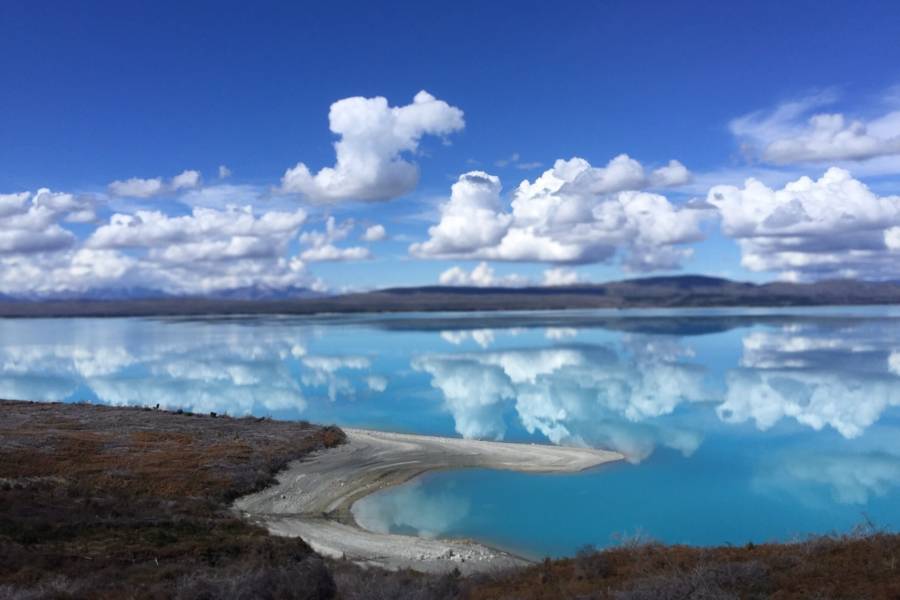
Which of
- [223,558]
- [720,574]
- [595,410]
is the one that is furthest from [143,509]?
[595,410]

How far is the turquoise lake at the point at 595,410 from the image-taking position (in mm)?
21688

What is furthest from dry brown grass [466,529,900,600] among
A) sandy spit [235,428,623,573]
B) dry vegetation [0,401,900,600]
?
sandy spit [235,428,623,573]

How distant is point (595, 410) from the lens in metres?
40.7

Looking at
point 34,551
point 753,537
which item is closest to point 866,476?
point 753,537

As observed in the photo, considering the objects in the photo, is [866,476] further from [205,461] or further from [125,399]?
[125,399]

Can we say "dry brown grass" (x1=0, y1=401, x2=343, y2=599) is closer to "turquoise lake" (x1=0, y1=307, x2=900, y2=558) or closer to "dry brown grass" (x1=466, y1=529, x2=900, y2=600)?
"dry brown grass" (x1=466, y1=529, x2=900, y2=600)

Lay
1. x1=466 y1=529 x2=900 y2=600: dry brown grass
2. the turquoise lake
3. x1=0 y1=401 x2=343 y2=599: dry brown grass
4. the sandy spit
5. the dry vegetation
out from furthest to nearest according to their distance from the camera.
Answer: the turquoise lake → the sandy spit → x1=0 y1=401 x2=343 y2=599: dry brown grass → the dry vegetation → x1=466 y1=529 x2=900 y2=600: dry brown grass

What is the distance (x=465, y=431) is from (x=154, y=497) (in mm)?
18342

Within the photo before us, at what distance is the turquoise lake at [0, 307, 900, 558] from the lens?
854 inches

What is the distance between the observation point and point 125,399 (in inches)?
1914

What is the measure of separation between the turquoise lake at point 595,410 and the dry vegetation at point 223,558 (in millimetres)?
5547

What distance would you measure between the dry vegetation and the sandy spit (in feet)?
4.17

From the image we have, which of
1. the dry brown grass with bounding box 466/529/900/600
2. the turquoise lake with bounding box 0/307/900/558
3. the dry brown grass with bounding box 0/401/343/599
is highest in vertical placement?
the dry brown grass with bounding box 466/529/900/600

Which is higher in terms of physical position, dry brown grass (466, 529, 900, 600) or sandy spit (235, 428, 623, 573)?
dry brown grass (466, 529, 900, 600)
